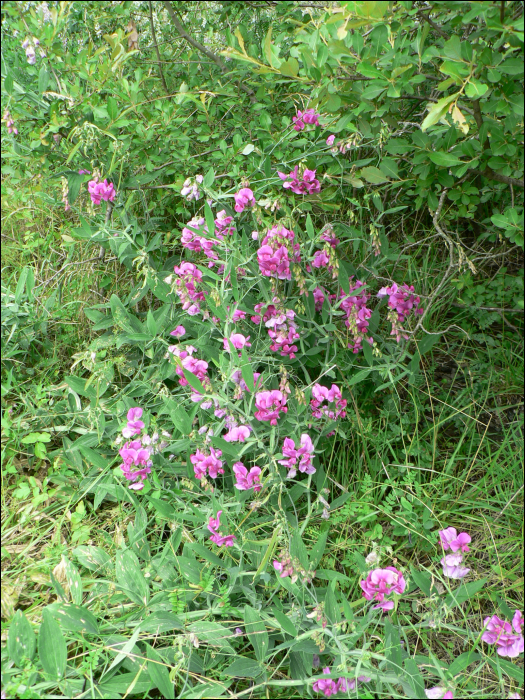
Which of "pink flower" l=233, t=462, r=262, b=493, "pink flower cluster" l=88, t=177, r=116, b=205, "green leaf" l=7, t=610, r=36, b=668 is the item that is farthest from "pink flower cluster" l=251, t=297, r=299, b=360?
"green leaf" l=7, t=610, r=36, b=668

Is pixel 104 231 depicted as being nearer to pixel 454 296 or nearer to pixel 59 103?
pixel 59 103

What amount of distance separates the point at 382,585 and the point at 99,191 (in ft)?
5.65

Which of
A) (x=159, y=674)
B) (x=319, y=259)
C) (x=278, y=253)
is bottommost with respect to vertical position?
(x=159, y=674)

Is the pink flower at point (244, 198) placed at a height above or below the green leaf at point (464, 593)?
above

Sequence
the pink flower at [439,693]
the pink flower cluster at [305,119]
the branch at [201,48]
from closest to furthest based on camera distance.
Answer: the pink flower at [439,693]
the pink flower cluster at [305,119]
the branch at [201,48]

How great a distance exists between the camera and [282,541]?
5.63 feet

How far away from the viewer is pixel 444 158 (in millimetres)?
1646

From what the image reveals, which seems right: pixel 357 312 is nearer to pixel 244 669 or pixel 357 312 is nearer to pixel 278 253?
pixel 278 253

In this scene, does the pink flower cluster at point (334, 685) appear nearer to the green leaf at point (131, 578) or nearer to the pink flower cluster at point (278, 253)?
the green leaf at point (131, 578)

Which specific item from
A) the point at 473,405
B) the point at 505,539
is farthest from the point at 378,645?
the point at 473,405

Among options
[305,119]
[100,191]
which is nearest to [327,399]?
[305,119]

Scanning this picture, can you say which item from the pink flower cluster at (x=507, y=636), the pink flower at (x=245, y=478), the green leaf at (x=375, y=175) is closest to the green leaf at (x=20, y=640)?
the pink flower at (x=245, y=478)

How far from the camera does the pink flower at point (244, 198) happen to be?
1.94 m

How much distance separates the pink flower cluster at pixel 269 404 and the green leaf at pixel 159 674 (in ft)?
2.36
